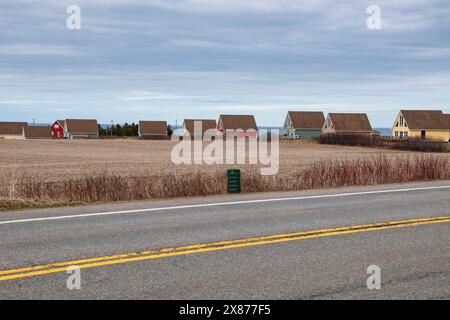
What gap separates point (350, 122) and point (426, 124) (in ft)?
46.1

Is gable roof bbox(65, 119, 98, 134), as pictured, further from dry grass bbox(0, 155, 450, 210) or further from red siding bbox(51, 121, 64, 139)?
dry grass bbox(0, 155, 450, 210)

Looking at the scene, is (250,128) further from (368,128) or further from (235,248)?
(235,248)

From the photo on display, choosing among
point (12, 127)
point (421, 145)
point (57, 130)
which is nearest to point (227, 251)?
point (421, 145)

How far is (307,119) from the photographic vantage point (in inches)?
4090

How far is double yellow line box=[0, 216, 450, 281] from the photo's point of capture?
6.82 metres

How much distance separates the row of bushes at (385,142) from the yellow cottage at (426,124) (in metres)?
18.0

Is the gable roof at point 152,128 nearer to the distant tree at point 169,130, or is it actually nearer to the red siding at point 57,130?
the distant tree at point 169,130

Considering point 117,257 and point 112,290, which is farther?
point 117,257

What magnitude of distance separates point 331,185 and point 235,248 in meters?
10.4

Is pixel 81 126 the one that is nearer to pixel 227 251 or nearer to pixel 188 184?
pixel 188 184

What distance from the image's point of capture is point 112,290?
19.8ft

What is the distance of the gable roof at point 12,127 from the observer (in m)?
144
